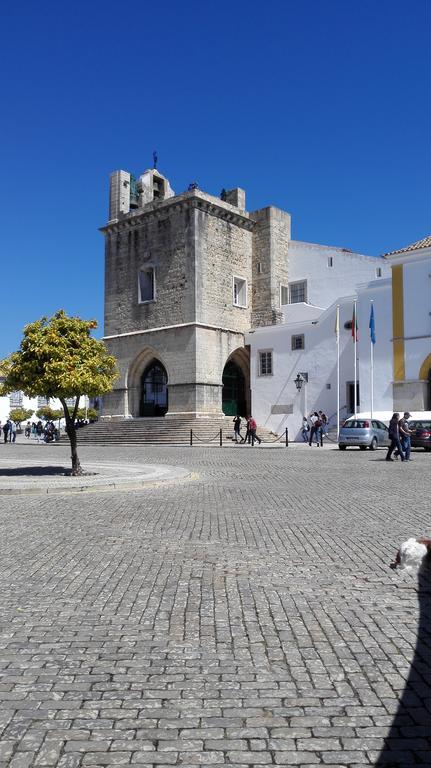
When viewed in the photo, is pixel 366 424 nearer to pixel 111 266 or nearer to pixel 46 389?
pixel 46 389

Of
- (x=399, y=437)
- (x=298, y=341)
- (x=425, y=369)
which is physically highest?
(x=298, y=341)

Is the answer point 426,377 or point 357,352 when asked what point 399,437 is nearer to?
point 426,377

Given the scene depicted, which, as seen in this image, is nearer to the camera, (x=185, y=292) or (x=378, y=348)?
(x=378, y=348)

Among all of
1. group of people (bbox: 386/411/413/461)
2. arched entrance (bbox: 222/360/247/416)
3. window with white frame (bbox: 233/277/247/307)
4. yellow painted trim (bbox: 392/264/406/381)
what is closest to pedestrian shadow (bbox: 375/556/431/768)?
group of people (bbox: 386/411/413/461)

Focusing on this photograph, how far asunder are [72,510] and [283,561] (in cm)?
434

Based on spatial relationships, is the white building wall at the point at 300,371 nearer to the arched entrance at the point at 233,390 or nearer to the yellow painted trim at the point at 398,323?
the arched entrance at the point at 233,390

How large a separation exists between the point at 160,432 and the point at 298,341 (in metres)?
8.99

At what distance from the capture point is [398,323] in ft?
98.4

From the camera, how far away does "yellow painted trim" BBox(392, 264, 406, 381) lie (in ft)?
97.7

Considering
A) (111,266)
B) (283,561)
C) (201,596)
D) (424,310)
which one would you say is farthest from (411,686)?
(111,266)

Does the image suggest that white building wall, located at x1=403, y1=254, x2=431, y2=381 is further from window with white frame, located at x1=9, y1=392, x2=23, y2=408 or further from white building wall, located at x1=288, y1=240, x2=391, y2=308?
window with white frame, located at x1=9, y1=392, x2=23, y2=408

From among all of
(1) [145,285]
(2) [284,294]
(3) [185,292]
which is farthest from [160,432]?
(2) [284,294]

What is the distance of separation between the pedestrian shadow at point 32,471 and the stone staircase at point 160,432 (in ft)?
50.6

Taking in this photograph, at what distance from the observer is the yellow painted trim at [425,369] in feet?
95.0
